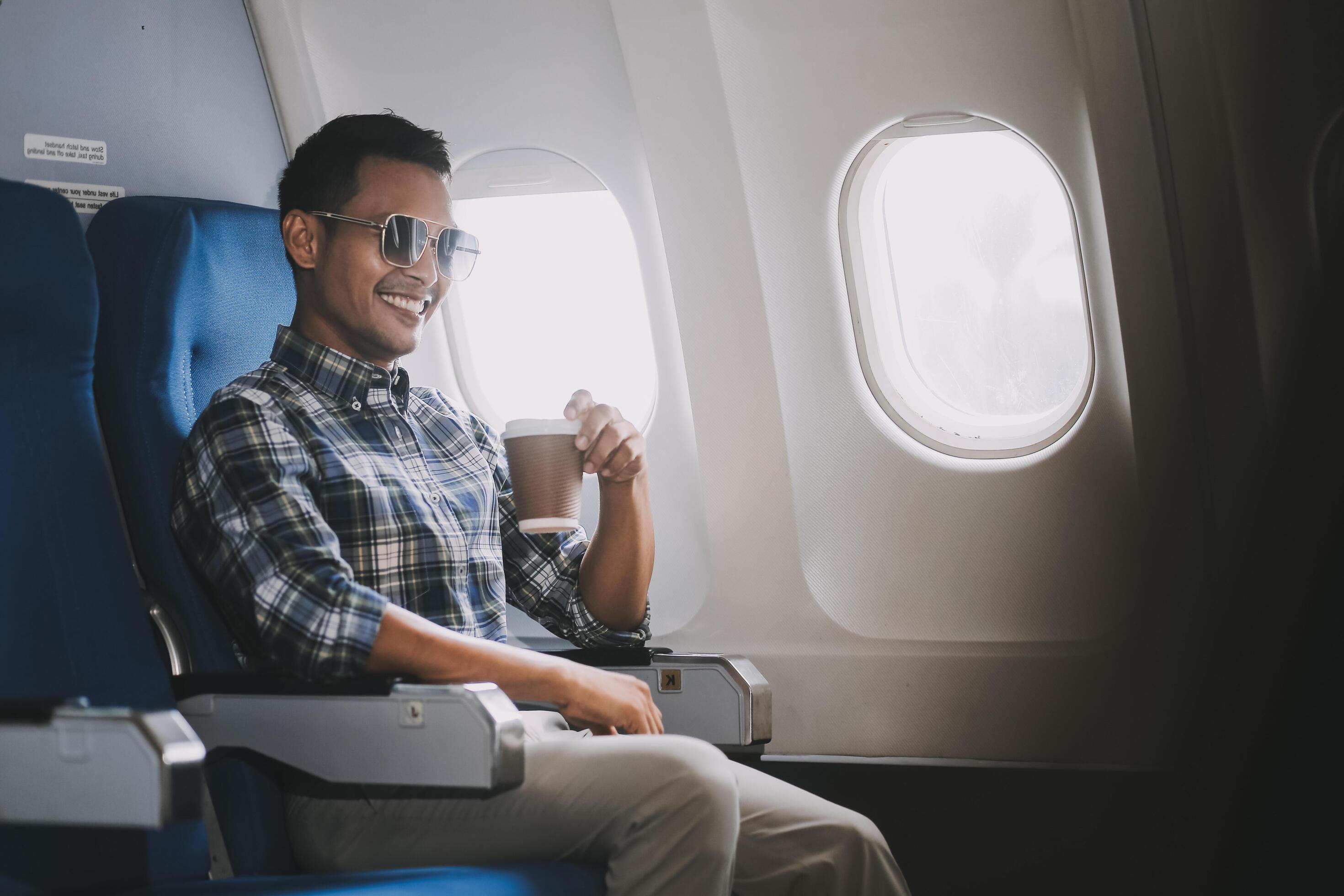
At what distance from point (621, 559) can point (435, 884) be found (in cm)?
80

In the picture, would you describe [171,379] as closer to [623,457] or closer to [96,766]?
[623,457]

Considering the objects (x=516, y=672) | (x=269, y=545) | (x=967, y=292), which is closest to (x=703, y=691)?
(x=516, y=672)

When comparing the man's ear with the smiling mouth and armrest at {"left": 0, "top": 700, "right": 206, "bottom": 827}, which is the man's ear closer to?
the smiling mouth

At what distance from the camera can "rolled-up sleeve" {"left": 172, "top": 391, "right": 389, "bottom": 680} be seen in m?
1.67

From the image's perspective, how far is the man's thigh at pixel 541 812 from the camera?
167 centimetres

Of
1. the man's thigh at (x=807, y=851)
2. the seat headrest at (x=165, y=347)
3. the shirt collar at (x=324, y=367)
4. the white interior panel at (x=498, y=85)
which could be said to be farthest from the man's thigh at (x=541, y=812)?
the white interior panel at (x=498, y=85)

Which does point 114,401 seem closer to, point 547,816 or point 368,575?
point 368,575

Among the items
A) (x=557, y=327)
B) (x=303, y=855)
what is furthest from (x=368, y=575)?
(x=557, y=327)

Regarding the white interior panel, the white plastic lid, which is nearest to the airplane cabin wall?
the white interior panel

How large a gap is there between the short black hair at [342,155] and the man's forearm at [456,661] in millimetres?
863

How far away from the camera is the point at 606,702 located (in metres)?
1.84

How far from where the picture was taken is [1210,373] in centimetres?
248

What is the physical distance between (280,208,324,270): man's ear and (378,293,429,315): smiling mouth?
155 millimetres

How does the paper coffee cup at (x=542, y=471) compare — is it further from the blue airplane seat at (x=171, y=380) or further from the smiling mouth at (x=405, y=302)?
the blue airplane seat at (x=171, y=380)
